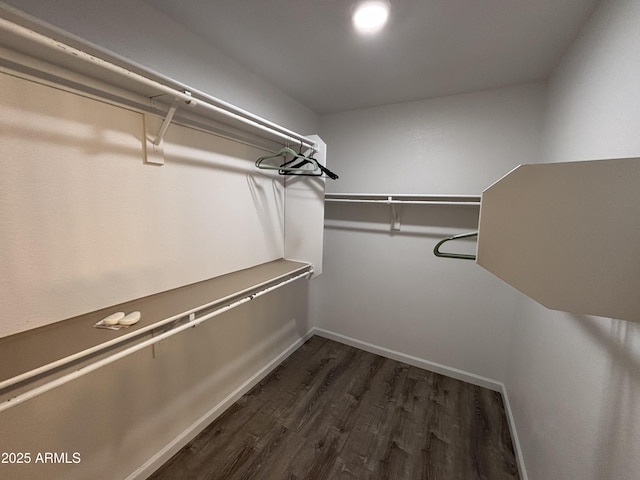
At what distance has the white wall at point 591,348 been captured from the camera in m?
0.77

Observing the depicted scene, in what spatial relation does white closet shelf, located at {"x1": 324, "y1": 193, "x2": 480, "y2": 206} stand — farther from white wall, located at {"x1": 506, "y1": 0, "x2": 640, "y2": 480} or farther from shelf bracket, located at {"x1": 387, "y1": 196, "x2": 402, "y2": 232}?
white wall, located at {"x1": 506, "y1": 0, "x2": 640, "y2": 480}

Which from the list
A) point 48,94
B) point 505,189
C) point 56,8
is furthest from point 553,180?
point 56,8

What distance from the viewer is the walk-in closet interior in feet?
2.56

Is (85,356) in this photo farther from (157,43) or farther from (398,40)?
(398,40)

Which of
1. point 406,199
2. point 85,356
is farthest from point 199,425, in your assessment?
point 406,199

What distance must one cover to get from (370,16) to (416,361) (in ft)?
8.67

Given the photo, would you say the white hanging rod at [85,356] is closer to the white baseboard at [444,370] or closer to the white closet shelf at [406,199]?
the white closet shelf at [406,199]

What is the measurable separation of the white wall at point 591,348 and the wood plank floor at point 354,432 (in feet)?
1.14

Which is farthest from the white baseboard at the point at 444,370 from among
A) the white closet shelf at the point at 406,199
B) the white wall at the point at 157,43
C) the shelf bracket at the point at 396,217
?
the white wall at the point at 157,43

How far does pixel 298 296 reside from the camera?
8.50 feet

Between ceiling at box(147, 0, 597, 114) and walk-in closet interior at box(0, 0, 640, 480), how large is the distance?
0.02m

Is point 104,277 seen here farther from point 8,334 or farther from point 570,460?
point 570,460

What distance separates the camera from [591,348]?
950 millimetres

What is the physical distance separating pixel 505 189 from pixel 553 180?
102 mm
